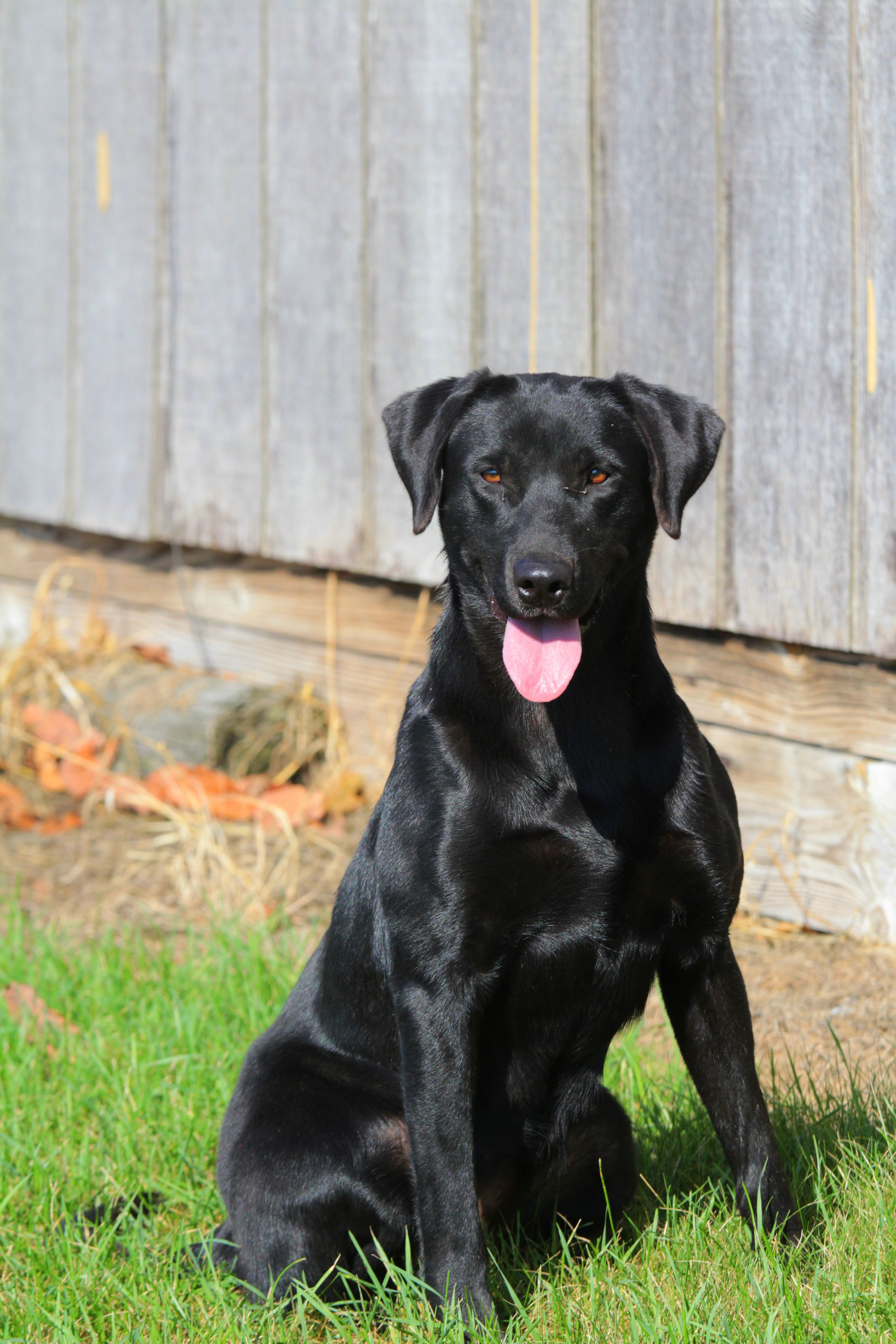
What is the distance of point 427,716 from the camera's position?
93.1 inches

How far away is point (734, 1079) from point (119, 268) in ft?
13.4

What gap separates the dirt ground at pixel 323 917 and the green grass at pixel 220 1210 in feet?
0.98

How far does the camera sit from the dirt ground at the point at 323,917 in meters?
3.16

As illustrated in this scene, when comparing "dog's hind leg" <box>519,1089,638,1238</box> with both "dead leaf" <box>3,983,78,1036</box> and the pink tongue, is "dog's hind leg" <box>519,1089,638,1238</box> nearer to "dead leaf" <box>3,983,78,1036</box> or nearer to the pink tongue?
the pink tongue

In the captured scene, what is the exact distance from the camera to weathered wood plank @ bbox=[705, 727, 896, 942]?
11.5ft

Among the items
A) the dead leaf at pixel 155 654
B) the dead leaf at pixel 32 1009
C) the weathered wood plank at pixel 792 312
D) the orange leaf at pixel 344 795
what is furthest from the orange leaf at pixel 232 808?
the weathered wood plank at pixel 792 312

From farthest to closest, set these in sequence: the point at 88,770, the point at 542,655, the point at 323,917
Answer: the point at 88,770 → the point at 323,917 → the point at 542,655

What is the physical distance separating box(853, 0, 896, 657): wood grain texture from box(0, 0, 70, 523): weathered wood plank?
3.41 meters

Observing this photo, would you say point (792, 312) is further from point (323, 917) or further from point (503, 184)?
point (323, 917)

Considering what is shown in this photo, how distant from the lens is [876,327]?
10.5 ft

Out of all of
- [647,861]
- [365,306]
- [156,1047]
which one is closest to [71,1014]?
[156,1047]

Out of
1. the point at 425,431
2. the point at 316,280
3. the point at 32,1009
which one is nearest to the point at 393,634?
the point at 316,280

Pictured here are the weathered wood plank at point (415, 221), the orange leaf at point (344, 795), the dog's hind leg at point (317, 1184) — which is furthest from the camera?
the orange leaf at point (344, 795)

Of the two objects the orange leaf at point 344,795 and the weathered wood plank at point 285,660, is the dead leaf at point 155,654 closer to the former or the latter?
the weathered wood plank at point 285,660
